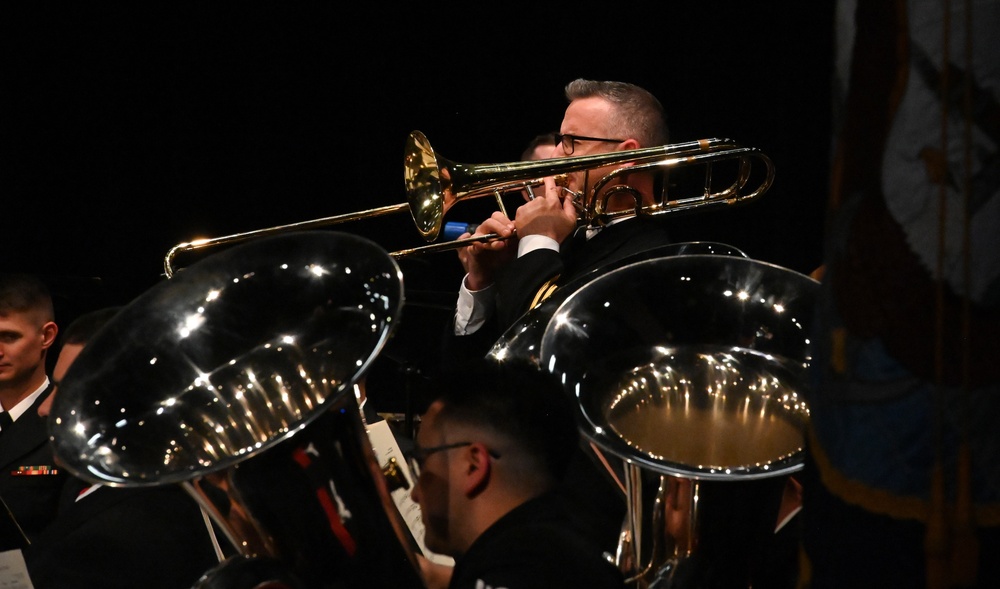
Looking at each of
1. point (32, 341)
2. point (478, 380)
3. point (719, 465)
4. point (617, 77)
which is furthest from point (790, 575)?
point (32, 341)

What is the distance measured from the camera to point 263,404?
1768 mm

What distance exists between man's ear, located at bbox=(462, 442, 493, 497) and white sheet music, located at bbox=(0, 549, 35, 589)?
98 centimetres

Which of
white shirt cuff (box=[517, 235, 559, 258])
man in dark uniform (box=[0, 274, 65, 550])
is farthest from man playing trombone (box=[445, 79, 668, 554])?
man in dark uniform (box=[0, 274, 65, 550])

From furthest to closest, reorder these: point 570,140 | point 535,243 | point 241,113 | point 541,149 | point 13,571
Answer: point 241,113 → point 541,149 → point 570,140 → point 535,243 → point 13,571

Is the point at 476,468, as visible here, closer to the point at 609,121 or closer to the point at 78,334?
the point at 609,121

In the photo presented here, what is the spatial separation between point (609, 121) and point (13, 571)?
2.07 meters

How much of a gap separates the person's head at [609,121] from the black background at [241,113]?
0.90 meters

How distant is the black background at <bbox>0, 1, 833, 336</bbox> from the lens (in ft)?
14.2

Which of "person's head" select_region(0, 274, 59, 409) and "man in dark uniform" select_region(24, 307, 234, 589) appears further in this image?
"person's head" select_region(0, 274, 59, 409)

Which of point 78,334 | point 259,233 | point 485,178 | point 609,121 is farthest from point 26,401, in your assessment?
point 609,121

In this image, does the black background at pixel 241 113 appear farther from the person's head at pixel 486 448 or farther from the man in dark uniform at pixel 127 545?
the person's head at pixel 486 448

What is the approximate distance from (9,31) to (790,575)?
4.31 meters

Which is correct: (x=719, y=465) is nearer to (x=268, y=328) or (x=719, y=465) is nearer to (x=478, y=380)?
(x=478, y=380)

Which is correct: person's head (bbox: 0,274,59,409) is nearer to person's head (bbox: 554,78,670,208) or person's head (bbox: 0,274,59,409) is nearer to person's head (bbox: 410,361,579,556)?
person's head (bbox: 554,78,670,208)
